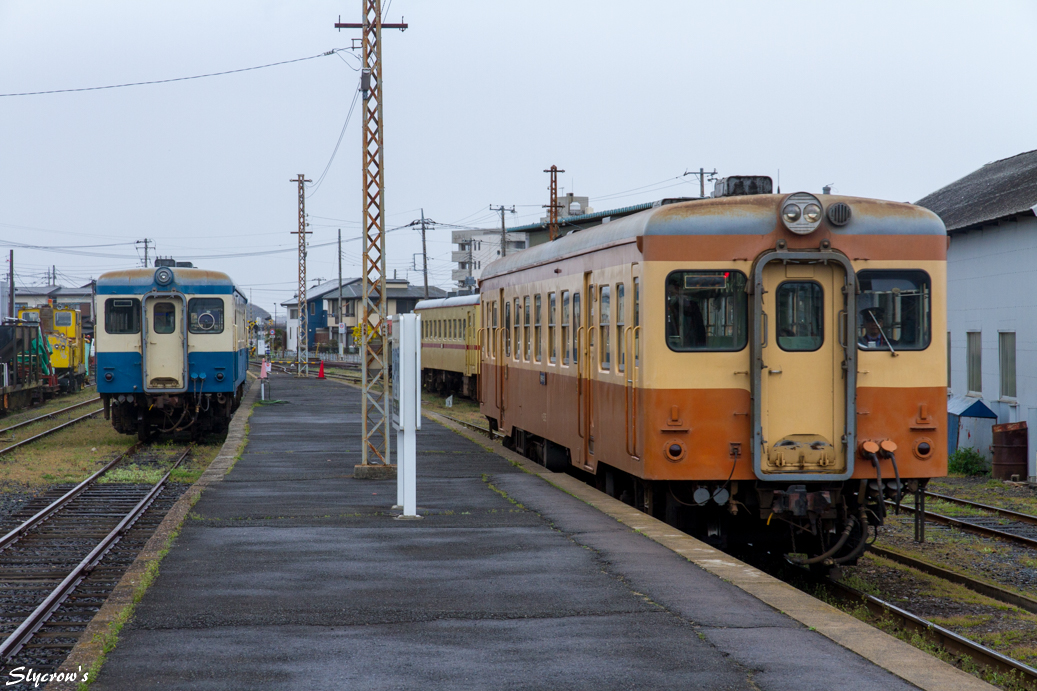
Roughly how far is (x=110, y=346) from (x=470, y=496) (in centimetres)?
1065

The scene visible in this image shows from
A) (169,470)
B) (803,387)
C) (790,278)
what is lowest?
(169,470)

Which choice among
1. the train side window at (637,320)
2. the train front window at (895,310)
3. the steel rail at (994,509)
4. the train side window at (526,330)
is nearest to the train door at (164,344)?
the train side window at (526,330)

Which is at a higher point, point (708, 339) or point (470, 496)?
point (708, 339)

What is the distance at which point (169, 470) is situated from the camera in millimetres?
17969

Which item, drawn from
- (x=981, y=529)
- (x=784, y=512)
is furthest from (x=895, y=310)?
(x=981, y=529)

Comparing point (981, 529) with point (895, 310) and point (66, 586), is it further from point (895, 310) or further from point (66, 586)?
point (66, 586)

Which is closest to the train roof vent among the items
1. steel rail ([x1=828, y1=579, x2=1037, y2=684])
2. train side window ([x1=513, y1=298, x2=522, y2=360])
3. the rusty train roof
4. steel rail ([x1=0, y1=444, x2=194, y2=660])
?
the rusty train roof

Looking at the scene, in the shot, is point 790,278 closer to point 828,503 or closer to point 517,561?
point 828,503

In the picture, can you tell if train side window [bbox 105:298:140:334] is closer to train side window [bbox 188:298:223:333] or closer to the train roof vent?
train side window [bbox 188:298:223:333]

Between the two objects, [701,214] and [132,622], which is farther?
[701,214]

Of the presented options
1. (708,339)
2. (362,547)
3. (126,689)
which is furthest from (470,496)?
(126,689)

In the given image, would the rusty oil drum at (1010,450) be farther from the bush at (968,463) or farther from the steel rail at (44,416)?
the steel rail at (44,416)

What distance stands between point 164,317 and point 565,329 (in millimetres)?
10494

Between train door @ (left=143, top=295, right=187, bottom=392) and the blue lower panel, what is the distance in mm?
137
